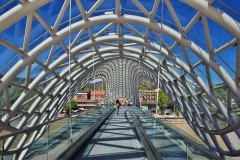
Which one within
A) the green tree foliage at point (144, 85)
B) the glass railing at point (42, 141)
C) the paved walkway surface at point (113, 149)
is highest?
the green tree foliage at point (144, 85)

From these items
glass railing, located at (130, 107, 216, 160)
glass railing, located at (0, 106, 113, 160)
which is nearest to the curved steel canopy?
glass railing, located at (130, 107, 216, 160)

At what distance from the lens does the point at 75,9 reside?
81.7 feet

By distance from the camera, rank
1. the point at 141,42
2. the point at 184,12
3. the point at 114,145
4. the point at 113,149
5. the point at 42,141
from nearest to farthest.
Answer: the point at 42,141, the point at 113,149, the point at 114,145, the point at 184,12, the point at 141,42

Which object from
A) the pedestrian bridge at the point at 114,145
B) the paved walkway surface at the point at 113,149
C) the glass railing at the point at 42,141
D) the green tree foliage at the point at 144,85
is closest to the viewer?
the glass railing at the point at 42,141

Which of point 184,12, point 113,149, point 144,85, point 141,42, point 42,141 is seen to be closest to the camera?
point 42,141

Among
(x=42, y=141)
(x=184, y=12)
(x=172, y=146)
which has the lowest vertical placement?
(x=172, y=146)

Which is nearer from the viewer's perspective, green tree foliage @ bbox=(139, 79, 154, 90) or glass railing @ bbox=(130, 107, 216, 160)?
glass railing @ bbox=(130, 107, 216, 160)

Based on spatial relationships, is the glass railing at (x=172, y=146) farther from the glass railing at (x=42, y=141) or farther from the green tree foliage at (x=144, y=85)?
the green tree foliage at (x=144, y=85)

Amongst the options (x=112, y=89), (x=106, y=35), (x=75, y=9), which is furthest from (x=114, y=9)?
(x=112, y=89)

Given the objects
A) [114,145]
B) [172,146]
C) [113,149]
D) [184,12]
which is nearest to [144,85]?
[184,12]

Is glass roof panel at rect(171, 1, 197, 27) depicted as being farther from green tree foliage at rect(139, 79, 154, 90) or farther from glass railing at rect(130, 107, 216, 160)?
green tree foliage at rect(139, 79, 154, 90)

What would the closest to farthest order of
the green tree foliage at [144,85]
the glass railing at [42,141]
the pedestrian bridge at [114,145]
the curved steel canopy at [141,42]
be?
the glass railing at [42,141], the pedestrian bridge at [114,145], the curved steel canopy at [141,42], the green tree foliage at [144,85]

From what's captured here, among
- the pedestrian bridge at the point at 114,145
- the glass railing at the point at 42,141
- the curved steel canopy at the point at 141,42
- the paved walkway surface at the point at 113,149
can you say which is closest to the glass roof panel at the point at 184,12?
the curved steel canopy at the point at 141,42

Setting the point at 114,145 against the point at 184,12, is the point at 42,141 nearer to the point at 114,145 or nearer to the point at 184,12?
the point at 114,145
